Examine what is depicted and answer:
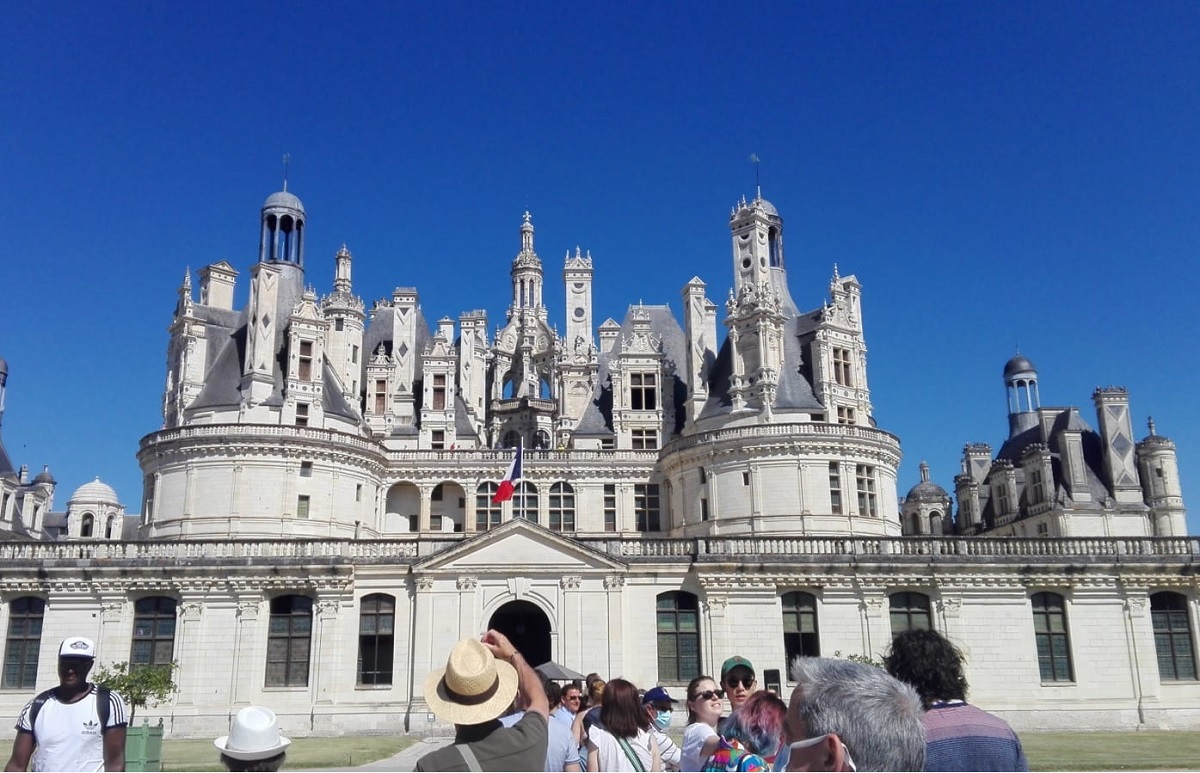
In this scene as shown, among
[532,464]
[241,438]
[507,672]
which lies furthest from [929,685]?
[532,464]

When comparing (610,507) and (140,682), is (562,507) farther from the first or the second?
(140,682)

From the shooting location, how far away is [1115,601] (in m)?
33.2

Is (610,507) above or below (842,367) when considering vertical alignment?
below

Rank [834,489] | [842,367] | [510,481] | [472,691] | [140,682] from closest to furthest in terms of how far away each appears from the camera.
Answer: [472,691], [140,682], [510,481], [834,489], [842,367]

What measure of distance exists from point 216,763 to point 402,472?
84.7ft

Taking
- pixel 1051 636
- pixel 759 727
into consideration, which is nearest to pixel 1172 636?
pixel 1051 636

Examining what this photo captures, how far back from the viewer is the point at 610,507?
47.8 metres

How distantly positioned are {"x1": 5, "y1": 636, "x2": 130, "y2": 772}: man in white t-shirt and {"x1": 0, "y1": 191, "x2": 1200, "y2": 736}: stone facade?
24.9m

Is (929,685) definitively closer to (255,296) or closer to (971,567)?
(971,567)

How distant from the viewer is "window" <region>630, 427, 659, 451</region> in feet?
162

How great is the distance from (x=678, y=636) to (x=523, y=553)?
582 centimetres

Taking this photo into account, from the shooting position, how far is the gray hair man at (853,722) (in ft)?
14.6

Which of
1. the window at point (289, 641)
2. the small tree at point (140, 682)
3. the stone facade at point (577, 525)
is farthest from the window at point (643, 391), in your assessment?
the small tree at point (140, 682)

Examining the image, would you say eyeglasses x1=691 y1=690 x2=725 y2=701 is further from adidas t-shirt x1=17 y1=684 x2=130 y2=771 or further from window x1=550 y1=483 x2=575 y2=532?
window x1=550 y1=483 x2=575 y2=532
